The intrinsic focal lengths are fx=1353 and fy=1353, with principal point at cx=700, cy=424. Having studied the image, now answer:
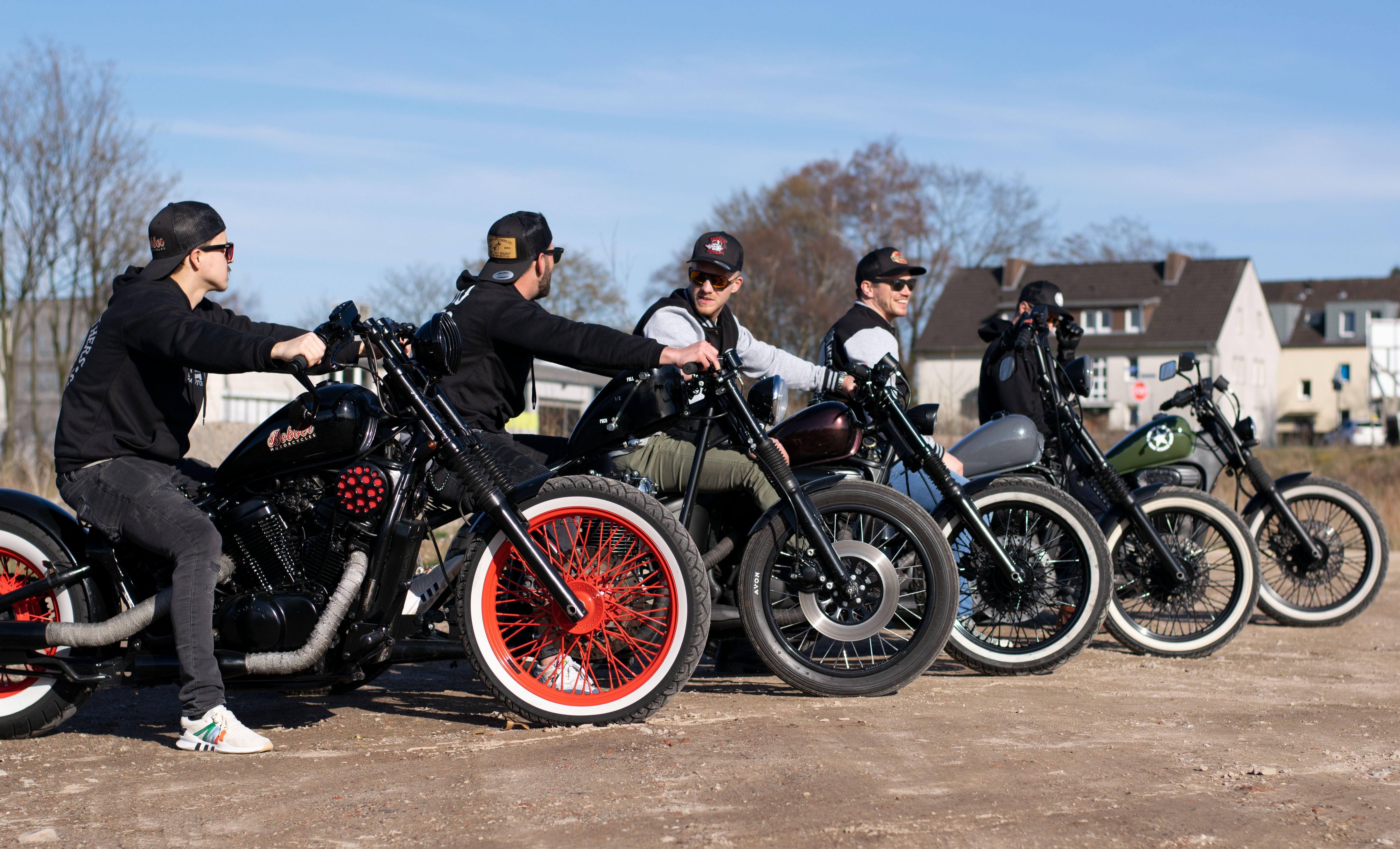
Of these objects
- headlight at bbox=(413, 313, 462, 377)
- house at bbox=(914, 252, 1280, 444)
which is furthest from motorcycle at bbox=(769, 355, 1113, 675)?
house at bbox=(914, 252, 1280, 444)

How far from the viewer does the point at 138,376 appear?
4555 millimetres

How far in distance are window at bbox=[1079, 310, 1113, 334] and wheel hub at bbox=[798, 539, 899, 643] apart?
61.0 metres

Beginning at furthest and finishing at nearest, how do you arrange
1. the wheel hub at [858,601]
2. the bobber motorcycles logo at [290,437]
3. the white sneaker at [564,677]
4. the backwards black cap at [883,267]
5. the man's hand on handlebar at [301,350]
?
the backwards black cap at [883,267], the wheel hub at [858,601], the white sneaker at [564,677], the bobber motorcycles logo at [290,437], the man's hand on handlebar at [301,350]

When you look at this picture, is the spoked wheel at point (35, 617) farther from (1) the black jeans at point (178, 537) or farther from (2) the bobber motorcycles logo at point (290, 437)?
(2) the bobber motorcycles logo at point (290, 437)

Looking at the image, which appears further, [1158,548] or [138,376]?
[1158,548]

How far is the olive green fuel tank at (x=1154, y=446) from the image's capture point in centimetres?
733

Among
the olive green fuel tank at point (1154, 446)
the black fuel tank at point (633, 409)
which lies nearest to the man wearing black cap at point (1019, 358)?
the olive green fuel tank at point (1154, 446)

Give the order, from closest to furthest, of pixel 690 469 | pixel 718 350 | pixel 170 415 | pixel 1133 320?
pixel 170 415
pixel 690 469
pixel 718 350
pixel 1133 320

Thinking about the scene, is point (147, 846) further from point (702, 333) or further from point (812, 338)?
point (812, 338)

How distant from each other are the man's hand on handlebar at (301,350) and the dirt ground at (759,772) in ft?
4.16

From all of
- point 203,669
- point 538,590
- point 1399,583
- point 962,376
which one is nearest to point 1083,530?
point 538,590

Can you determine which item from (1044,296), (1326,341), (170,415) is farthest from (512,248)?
(1326,341)

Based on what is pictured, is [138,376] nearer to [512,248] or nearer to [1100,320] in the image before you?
[512,248]

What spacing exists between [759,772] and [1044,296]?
4426 millimetres
